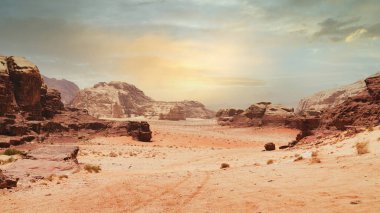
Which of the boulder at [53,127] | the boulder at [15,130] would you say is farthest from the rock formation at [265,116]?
the boulder at [15,130]

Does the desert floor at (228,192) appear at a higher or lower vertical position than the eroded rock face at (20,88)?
lower

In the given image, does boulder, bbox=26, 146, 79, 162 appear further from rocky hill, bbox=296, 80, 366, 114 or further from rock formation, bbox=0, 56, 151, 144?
rocky hill, bbox=296, 80, 366, 114

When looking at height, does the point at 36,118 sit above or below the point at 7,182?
above

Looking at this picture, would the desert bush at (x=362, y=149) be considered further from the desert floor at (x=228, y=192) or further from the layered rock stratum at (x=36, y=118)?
the layered rock stratum at (x=36, y=118)

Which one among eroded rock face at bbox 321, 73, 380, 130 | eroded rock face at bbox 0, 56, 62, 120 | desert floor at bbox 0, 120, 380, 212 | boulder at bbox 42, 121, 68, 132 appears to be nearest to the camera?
desert floor at bbox 0, 120, 380, 212

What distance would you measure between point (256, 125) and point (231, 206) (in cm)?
6772

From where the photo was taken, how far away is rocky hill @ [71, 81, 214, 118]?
412ft

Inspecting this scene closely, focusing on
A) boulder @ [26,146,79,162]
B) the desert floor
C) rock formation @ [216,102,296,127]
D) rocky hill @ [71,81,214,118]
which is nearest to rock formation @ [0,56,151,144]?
boulder @ [26,146,79,162]

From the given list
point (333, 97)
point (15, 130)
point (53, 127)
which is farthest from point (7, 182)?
point (333, 97)

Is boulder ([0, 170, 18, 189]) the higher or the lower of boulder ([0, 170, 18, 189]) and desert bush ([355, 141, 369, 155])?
the lower

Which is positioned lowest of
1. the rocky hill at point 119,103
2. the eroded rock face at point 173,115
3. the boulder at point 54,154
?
the boulder at point 54,154

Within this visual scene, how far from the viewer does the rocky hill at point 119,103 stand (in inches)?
4950

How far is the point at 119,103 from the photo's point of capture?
13800cm

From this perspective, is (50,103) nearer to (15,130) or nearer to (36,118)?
(36,118)
